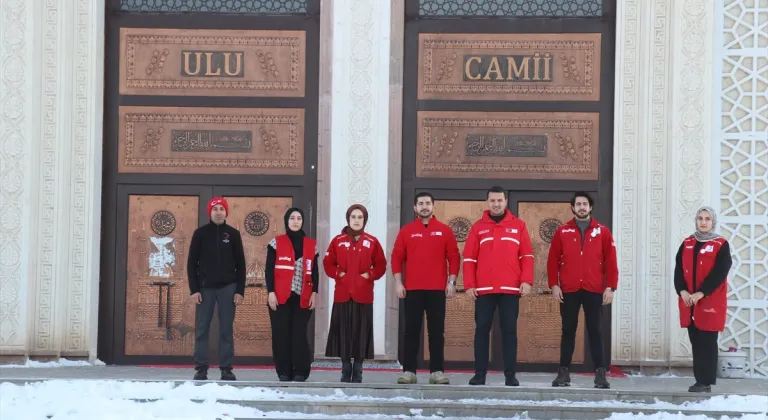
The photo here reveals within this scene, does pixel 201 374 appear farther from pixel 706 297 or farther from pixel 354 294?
pixel 706 297

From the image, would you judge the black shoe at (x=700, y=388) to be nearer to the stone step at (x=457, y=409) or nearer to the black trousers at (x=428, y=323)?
the stone step at (x=457, y=409)

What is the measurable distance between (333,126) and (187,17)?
182 cm

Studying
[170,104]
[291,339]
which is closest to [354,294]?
[291,339]

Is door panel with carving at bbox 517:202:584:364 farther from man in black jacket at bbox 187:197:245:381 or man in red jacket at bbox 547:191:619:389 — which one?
man in black jacket at bbox 187:197:245:381

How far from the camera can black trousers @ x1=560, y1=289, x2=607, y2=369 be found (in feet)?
31.0

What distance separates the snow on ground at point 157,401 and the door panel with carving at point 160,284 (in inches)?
105

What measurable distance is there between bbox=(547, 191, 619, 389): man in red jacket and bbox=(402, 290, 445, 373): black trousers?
3.00ft

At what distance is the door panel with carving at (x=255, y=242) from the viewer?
38.1 feet

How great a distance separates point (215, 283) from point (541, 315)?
135 inches

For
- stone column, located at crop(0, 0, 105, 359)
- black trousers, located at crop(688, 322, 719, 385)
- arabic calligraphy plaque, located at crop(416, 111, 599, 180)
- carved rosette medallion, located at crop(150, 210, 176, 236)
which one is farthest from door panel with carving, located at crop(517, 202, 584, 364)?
stone column, located at crop(0, 0, 105, 359)

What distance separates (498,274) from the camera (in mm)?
9352

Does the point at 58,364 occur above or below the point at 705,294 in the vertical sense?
below

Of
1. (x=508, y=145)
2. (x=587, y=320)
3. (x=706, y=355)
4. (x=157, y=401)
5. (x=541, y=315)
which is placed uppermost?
(x=508, y=145)

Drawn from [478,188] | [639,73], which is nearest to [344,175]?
[478,188]
